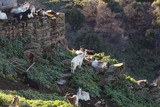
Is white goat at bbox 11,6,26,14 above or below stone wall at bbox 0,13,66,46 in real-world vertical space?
above

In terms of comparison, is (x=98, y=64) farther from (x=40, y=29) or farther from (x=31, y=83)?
(x=31, y=83)

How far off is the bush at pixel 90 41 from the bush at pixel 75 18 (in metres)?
4.49

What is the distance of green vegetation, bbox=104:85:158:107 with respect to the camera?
76.0 feet

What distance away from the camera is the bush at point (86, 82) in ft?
73.8

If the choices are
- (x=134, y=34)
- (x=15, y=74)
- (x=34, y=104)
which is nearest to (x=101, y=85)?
(x=15, y=74)

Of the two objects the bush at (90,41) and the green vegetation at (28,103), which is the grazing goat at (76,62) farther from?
the bush at (90,41)

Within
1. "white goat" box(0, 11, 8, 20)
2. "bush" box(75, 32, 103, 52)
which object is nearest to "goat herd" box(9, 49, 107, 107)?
"white goat" box(0, 11, 8, 20)

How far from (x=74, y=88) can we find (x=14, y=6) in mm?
6514

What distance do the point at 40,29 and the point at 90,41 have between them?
933 inches

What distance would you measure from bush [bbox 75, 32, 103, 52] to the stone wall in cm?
2127

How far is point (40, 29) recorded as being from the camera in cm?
2477

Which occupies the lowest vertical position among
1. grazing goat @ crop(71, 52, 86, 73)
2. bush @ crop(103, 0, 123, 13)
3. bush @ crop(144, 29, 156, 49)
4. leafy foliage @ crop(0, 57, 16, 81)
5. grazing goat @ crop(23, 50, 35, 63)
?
bush @ crop(144, 29, 156, 49)

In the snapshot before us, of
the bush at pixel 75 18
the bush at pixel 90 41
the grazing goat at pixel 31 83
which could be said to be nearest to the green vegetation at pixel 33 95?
the grazing goat at pixel 31 83

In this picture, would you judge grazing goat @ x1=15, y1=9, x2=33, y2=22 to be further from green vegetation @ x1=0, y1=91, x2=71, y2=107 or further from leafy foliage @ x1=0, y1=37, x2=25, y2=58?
green vegetation @ x1=0, y1=91, x2=71, y2=107
